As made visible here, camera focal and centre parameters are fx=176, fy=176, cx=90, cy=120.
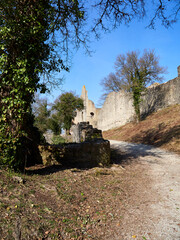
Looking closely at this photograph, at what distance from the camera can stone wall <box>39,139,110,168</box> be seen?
602 centimetres

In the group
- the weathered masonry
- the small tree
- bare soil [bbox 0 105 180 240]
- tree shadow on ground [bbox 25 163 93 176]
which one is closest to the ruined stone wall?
the weathered masonry

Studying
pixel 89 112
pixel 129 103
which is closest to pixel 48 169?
pixel 129 103

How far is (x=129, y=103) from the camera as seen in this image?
22.9 metres

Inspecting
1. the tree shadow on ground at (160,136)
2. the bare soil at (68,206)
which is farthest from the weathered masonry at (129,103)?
the bare soil at (68,206)

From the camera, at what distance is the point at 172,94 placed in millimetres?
17078

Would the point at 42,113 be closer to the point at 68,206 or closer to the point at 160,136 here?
the point at 160,136

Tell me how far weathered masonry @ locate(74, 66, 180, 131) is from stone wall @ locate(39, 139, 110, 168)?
12952mm

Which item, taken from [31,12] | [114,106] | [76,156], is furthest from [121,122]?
[31,12]

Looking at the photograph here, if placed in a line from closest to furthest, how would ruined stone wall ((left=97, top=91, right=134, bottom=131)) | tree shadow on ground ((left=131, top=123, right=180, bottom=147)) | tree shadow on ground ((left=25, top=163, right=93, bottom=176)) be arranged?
tree shadow on ground ((left=25, top=163, right=93, bottom=176))
tree shadow on ground ((left=131, top=123, right=180, bottom=147))
ruined stone wall ((left=97, top=91, right=134, bottom=131))

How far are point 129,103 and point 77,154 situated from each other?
58.9 ft

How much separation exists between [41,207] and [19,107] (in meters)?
2.21

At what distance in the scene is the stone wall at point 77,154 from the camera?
6.02 meters

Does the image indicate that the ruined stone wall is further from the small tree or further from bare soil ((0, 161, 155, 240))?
bare soil ((0, 161, 155, 240))

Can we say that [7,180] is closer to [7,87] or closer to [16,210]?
[16,210]
